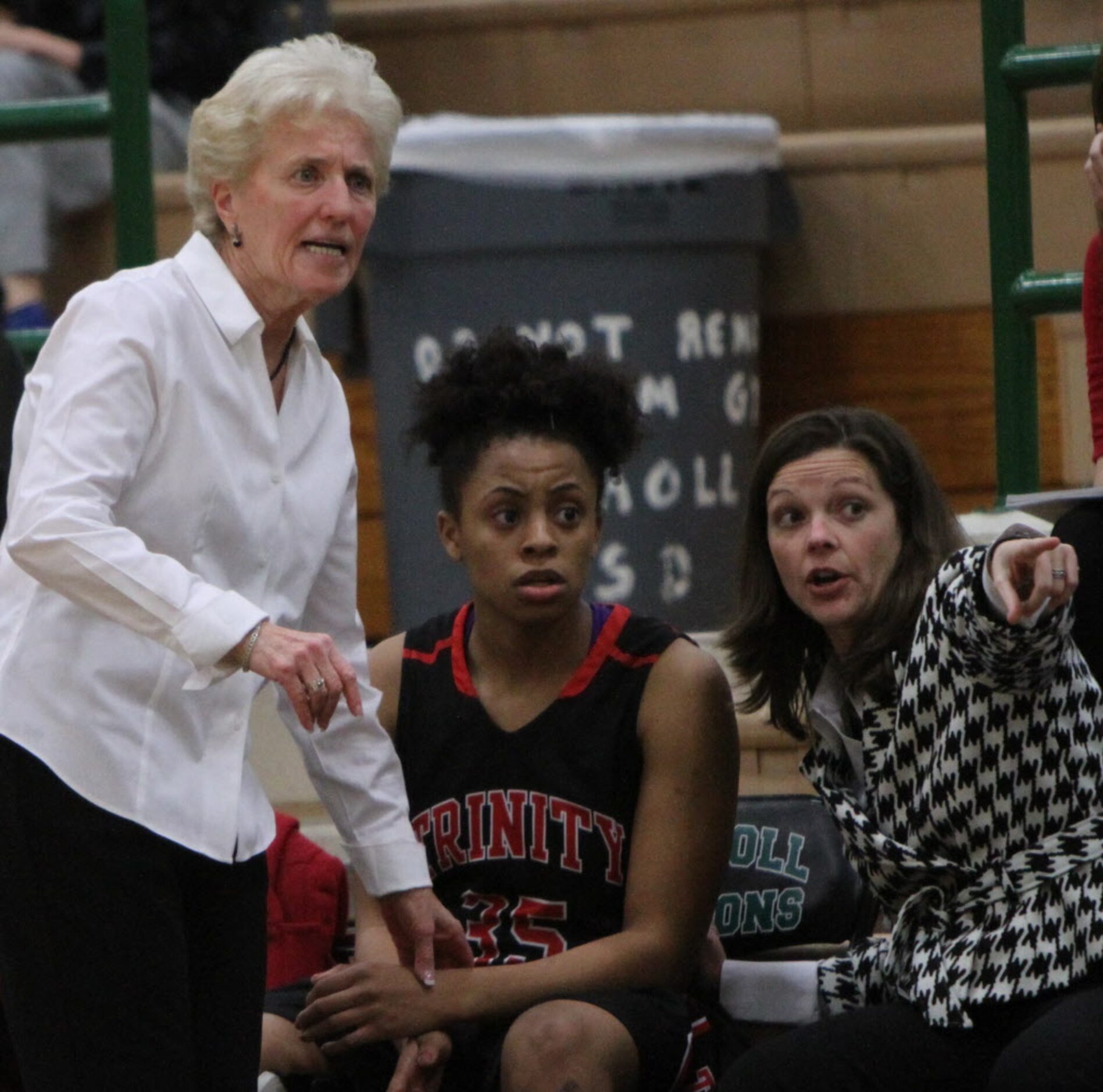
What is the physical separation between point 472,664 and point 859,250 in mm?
2340

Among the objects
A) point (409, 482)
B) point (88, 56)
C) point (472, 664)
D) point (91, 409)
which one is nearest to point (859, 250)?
point (409, 482)

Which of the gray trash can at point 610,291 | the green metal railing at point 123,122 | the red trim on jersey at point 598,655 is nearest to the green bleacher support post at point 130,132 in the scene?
the green metal railing at point 123,122

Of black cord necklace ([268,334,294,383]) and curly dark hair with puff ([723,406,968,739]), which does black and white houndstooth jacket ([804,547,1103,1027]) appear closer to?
curly dark hair with puff ([723,406,968,739])

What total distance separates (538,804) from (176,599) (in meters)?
0.81

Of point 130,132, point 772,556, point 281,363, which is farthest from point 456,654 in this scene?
point 130,132

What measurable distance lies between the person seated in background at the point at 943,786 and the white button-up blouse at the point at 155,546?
646 millimetres

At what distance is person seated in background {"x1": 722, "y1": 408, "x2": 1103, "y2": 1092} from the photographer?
87.0 inches

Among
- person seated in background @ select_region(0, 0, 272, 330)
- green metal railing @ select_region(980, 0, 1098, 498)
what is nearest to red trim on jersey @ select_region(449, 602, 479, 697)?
green metal railing @ select_region(980, 0, 1098, 498)

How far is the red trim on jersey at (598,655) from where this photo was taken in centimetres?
277

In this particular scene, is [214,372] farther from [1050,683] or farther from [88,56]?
[88,56]

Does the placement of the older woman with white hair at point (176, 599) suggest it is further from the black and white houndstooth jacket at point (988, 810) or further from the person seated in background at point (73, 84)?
the person seated in background at point (73, 84)

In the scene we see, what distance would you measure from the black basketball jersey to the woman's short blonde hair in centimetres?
74

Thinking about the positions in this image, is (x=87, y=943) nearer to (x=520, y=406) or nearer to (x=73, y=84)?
(x=520, y=406)

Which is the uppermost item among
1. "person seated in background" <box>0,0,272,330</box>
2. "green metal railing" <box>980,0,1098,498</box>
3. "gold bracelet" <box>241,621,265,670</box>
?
"person seated in background" <box>0,0,272,330</box>
